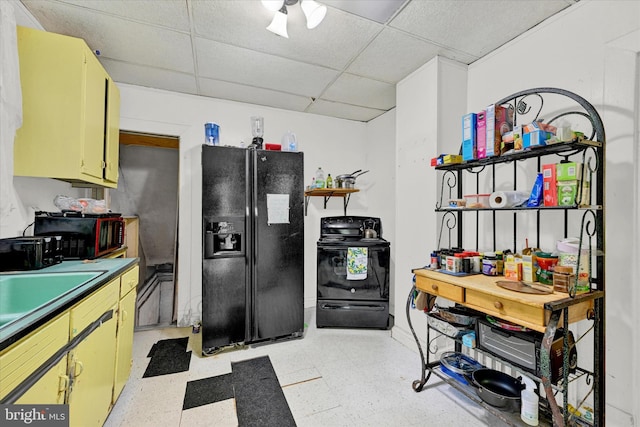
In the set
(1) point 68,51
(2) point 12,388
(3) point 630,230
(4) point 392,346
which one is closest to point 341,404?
(4) point 392,346

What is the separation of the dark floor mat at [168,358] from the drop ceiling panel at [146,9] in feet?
8.43

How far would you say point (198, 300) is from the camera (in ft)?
9.73

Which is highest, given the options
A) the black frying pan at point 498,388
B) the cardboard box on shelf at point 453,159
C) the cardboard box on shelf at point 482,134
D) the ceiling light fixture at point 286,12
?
the ceiling light fixture at point 286,12

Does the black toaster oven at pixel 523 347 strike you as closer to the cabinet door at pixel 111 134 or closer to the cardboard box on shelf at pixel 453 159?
the cardboard box on shelf at pixel 453 159

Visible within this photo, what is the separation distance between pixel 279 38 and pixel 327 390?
2.59 meters

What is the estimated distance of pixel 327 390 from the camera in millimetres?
1886

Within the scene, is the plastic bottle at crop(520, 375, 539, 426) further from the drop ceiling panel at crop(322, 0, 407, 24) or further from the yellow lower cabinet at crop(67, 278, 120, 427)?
the drop ceiling panel at crop(322, 0, 407, 24)

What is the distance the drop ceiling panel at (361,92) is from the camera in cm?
267

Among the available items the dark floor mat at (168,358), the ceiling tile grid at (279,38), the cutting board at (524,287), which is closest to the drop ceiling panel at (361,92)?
the ceiling tile grid at (279,38)

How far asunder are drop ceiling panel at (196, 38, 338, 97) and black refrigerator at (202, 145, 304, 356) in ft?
2.44

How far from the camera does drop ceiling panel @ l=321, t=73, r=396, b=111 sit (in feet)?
8.75

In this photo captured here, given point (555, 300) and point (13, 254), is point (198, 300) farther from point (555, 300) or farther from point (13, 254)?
point (555, 300)

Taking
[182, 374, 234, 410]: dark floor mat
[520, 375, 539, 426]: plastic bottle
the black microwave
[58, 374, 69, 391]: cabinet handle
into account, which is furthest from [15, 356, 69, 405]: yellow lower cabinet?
[520, 375, 539, 426]: plastic bottle

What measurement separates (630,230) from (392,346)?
1854mm
